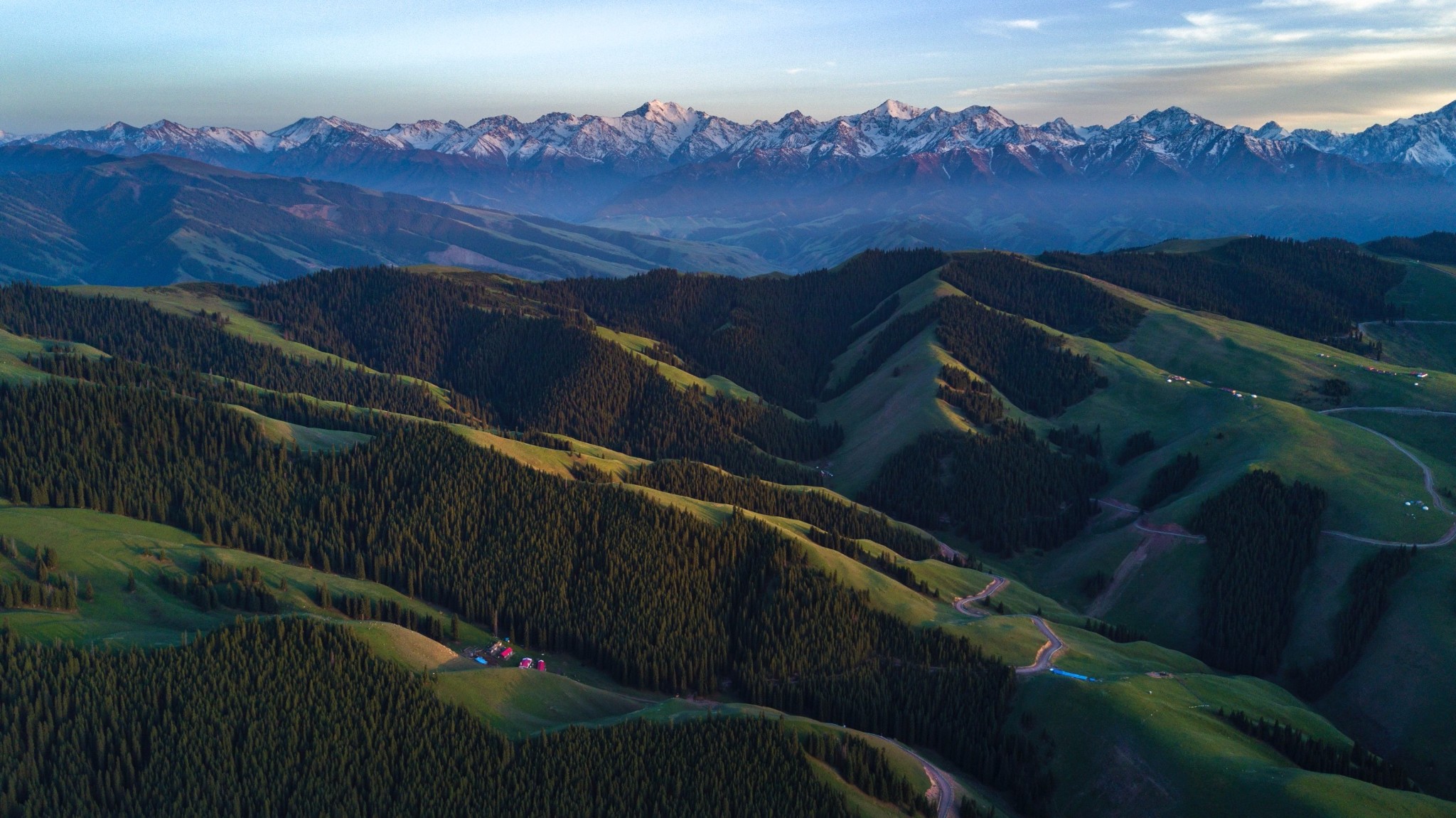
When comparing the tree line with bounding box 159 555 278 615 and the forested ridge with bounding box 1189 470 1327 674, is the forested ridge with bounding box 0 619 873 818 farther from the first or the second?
the forested ridge with bounding box 1189 470 1327 674

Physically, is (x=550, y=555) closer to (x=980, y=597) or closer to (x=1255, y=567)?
(x=980, y=597)

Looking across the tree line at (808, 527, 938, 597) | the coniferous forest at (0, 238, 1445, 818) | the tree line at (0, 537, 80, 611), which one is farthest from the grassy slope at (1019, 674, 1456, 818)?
the tree line at (0, 537, 80, 611)

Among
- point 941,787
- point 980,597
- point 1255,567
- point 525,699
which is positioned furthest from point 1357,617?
point 525,699

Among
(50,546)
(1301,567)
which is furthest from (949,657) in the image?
(50,546)

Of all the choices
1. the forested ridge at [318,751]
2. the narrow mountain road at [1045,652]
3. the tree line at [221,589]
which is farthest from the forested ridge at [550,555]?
the forested ridge at [318,751]

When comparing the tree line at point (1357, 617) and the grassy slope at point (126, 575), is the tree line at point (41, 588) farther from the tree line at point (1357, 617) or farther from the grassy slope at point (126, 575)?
the tree line at point (1357, 617)

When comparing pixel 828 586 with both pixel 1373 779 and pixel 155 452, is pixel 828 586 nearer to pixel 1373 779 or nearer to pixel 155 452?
pixel 1373 779
